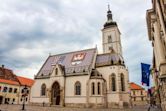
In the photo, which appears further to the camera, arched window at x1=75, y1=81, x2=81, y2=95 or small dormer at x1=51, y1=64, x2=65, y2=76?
small dormer at x1=51, y1=64, x2=65, y2=76

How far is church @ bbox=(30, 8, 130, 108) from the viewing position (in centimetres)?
3812

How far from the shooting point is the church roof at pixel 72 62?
140ft

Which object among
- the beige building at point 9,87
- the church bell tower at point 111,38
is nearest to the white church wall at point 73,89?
the church bell tower at point 111,38

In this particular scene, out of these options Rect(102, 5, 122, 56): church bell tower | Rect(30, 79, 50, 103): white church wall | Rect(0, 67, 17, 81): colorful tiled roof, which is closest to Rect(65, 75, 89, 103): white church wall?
Rect(30, 79, 50, 103): white church wall

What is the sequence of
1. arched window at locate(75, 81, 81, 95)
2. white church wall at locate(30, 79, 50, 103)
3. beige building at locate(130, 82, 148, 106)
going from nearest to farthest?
arched window at locate(75, 81, 81, 95) → white church wall at locate(30, 79, 50, 103) → beige building at locate(130, 82, 148, 106)

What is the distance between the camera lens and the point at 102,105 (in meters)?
37.3

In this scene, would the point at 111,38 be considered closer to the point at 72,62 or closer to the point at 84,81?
the point at 72,62

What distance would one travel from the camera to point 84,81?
4034cm

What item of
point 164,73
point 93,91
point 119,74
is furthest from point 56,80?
point 164,73

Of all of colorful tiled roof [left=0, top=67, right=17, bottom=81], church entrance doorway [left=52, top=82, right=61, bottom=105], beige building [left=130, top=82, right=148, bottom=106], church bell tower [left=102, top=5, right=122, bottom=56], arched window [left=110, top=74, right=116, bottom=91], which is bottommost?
beige building [left=130, top=82, right=148, bottom=106]

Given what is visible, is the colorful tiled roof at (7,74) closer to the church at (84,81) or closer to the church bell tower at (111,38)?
the church at (84,81)

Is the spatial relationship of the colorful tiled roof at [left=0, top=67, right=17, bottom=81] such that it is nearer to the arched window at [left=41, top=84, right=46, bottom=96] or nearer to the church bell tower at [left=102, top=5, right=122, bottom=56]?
the arched window at [left=41, top=84, right=46, bottom=96]

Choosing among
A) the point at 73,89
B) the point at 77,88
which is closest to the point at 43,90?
the point at 73,89

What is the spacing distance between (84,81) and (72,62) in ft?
25.8
